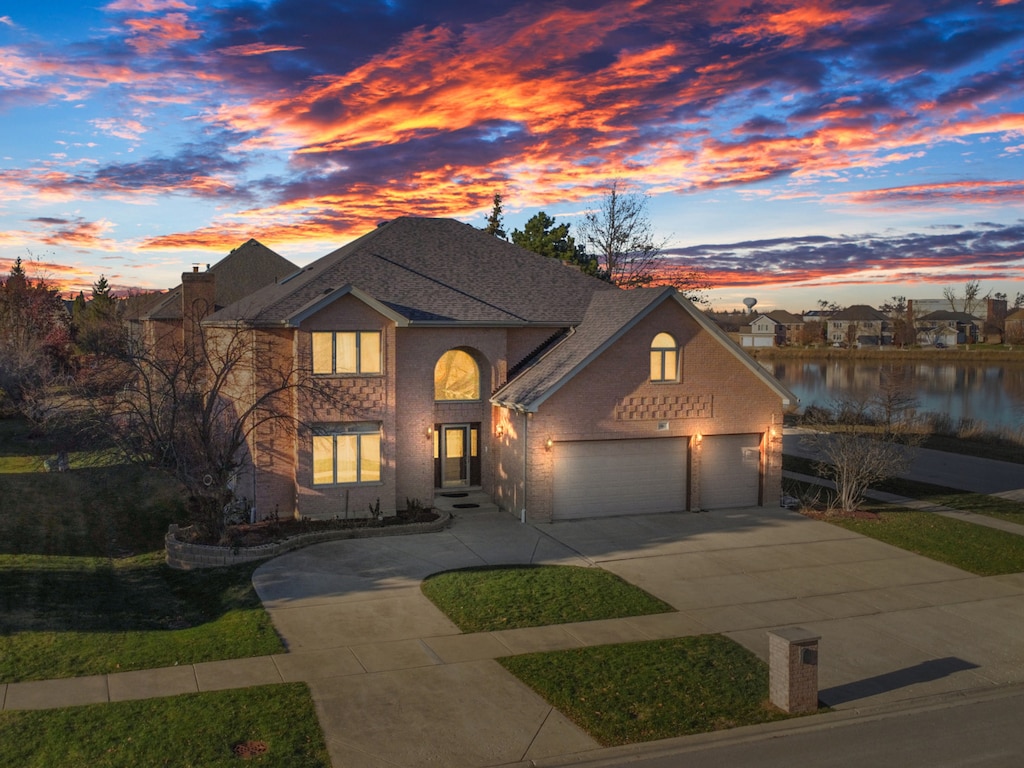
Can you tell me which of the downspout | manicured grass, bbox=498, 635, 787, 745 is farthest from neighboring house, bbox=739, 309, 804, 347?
manicured grass, bbox=498, 635, 787, 745

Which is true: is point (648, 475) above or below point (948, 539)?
above

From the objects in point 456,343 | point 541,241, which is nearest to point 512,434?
point 456,343

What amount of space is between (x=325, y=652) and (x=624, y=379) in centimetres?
1272

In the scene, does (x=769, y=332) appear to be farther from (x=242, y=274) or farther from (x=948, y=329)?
(x=242, y=274)

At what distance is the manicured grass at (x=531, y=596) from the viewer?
1600 cm

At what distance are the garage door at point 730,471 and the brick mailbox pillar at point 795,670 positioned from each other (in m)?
13.0

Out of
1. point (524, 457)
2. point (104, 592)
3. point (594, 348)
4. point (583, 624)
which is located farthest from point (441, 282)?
point (583, 624)

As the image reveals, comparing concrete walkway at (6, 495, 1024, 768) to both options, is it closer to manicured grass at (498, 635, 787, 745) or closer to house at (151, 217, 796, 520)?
manicured grass at (498, 635, 787, 745)

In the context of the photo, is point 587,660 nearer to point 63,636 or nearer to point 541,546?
point 541,546

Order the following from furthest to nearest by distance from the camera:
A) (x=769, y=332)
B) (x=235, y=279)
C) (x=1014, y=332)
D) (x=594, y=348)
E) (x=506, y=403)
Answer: (x=769, y=332), (x=1014, y=332), (x=235, y=279), (x=506, y=403), (x=594, y=348)

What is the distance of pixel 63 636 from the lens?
14.6 m

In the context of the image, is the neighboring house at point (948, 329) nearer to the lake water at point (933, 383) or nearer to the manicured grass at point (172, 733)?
the lake water at point (933, 383)

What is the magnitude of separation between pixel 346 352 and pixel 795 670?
1494 cm

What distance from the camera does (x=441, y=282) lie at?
27.7m
